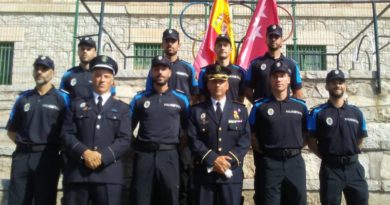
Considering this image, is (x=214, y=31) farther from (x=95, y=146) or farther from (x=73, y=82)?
(x=95, y=146)

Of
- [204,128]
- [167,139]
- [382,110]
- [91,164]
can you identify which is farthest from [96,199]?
[382,110]

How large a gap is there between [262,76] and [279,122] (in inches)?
35.1

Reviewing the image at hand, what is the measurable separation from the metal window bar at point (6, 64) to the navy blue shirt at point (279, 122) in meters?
8.47

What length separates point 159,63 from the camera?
17.8 feet

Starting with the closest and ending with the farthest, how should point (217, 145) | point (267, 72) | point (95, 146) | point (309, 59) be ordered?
point (95, 146) → point (217, 145) → point (267, 72) → point (309, 59)

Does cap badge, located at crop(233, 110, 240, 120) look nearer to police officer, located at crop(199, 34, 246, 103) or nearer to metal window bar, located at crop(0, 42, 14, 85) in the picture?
police officer, located at crop(199, 34, 246, 103)

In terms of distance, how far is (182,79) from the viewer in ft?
19.9

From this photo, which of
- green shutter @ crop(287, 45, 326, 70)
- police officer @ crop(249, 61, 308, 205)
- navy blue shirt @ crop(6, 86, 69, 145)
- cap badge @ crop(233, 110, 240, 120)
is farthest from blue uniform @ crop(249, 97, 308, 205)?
green shutter @ crop(287, 45, 326, 70)

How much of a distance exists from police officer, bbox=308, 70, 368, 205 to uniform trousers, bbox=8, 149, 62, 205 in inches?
115

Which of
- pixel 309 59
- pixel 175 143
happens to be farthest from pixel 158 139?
pixel 309 59

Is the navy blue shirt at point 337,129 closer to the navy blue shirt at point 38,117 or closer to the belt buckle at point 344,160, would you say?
the belt buckle at point 344,160

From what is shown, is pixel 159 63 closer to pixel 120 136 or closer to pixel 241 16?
pixel 120 136

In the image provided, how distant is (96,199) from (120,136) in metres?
0.68

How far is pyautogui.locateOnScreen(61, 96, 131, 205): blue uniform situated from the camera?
4750mm
